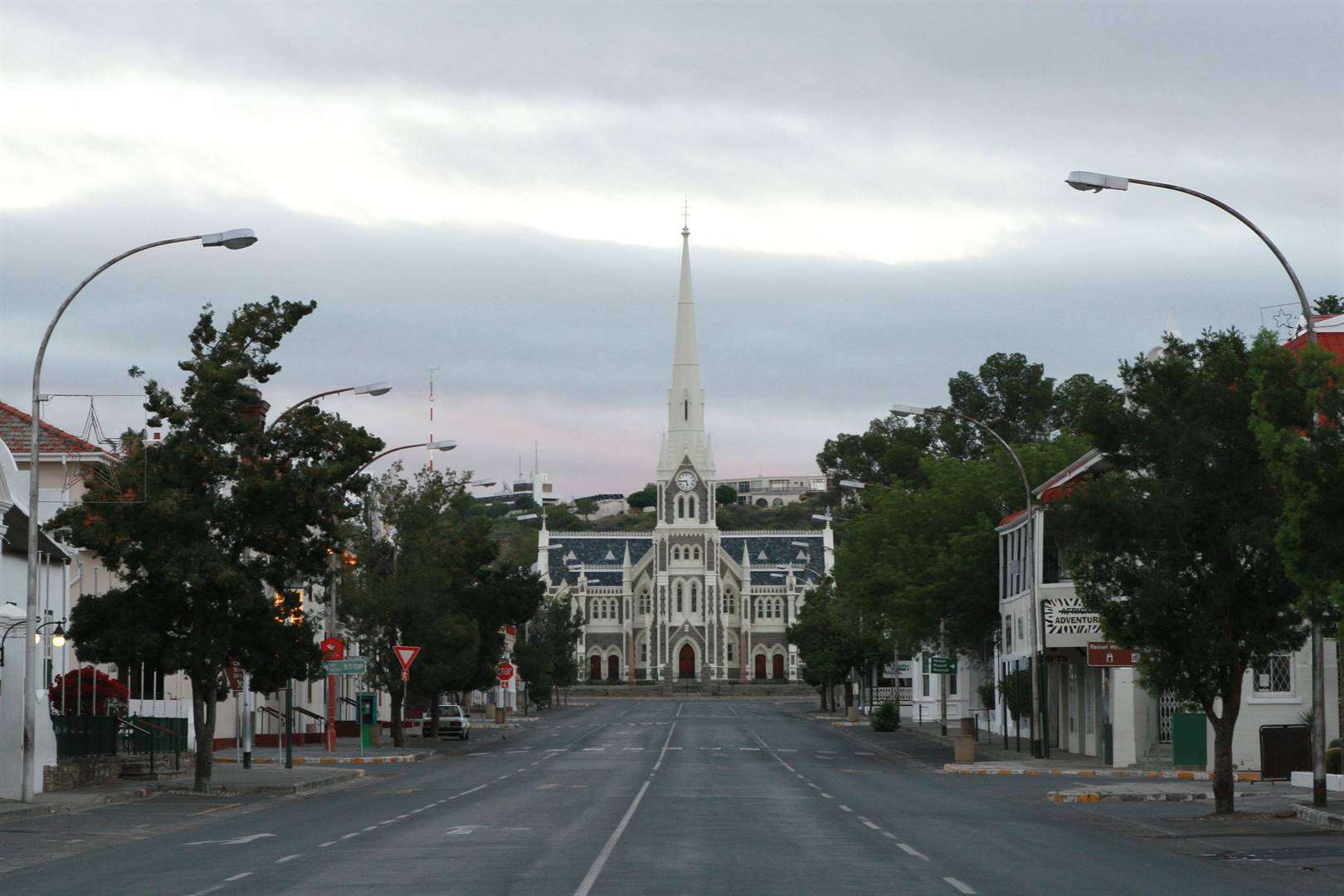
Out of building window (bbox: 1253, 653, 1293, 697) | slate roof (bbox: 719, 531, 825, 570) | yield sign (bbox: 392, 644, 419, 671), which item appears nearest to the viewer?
building window (bbox: 1253, 653, 1293, 697)

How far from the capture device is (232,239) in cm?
2786

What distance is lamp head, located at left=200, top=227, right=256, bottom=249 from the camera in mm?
27766

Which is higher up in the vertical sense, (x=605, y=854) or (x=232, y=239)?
(x=232, y=239)

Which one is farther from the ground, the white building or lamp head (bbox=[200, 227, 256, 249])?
lamp head (bbox=[200, 227, 256, 249])

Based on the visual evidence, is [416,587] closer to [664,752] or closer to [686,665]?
[664,752]

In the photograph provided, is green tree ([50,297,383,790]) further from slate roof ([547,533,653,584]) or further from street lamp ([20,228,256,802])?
slate roof ([547,533,653,584])

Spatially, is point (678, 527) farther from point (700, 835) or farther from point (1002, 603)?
point (700, 835)

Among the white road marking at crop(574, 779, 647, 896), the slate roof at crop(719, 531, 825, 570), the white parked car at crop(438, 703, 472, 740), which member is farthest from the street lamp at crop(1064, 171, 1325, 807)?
the slate roof at crop(719, 531, 825, 570)

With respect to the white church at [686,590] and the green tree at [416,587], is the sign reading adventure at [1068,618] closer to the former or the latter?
the green tree at [416,587]

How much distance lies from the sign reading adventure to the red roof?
24.8 m

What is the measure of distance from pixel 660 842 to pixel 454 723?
46413 mm

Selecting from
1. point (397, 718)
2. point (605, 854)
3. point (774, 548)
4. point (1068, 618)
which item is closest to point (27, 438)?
point (397, 718)

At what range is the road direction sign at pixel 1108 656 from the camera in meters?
40.1

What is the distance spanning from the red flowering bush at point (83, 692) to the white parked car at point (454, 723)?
29.0 meters
